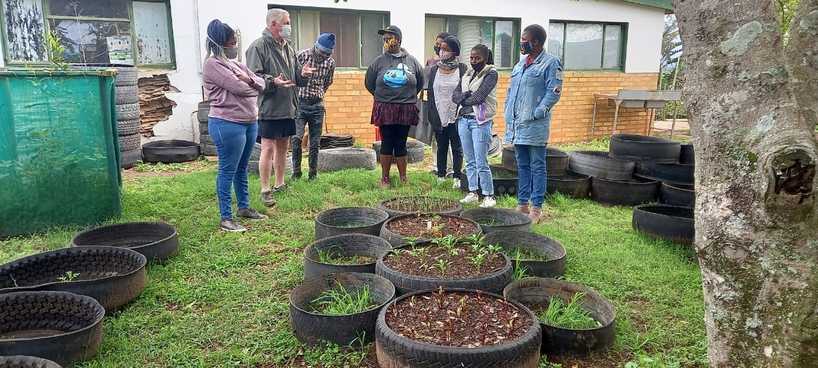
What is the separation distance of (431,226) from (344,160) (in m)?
3.57

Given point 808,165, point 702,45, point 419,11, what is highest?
point 419,11

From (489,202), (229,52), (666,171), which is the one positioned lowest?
(489,202)

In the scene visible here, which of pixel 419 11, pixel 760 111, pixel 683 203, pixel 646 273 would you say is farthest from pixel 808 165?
pixel 419 11

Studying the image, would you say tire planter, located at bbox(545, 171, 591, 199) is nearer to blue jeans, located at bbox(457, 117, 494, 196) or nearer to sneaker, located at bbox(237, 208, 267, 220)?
blue jeans, located at bbox(457, 117, 494, 196)

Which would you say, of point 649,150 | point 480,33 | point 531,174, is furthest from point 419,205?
point 480,33

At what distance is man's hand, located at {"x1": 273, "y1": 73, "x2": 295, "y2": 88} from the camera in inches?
205

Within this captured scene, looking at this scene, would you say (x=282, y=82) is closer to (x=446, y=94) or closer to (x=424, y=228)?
(x=446, y=94)

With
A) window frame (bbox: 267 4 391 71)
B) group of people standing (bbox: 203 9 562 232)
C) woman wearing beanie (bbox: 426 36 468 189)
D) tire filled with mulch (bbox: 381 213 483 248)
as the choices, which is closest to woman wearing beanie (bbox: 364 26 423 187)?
group of people standing (bbox: 203 9 562 232)

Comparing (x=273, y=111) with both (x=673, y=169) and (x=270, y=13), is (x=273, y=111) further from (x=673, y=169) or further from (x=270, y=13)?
(x=673, y=169)

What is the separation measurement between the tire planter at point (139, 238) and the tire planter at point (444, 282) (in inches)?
71.3

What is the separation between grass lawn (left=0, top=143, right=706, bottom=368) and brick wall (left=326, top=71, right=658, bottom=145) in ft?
11.8

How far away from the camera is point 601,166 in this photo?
21.0 feet

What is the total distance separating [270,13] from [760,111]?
16.2 ft

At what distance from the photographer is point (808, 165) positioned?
1086 millimetres
